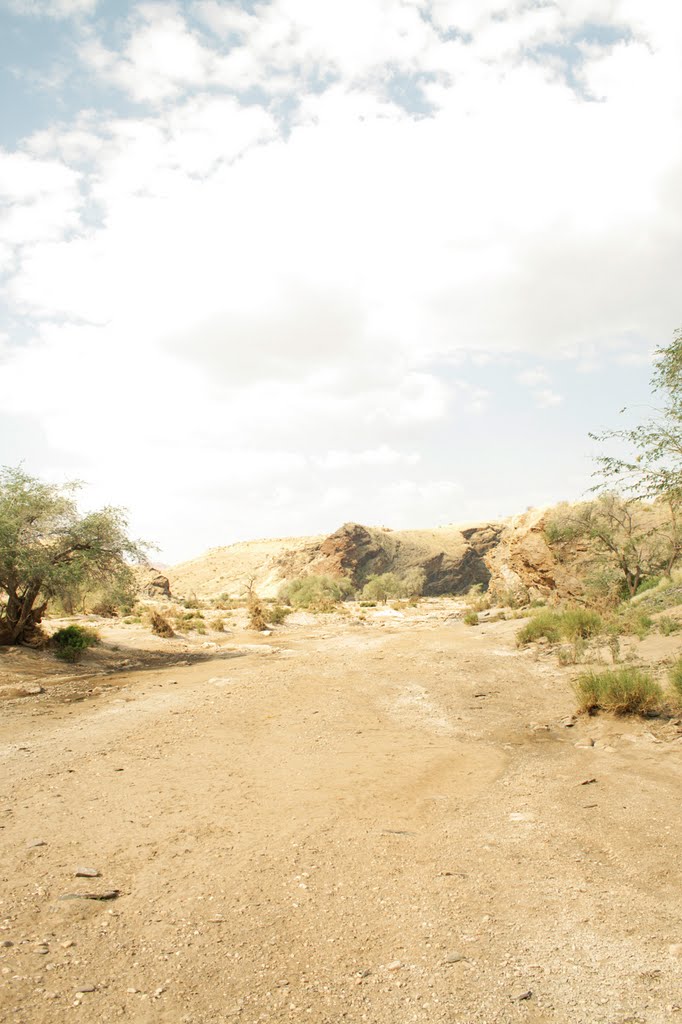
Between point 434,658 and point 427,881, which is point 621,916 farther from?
point 434,658

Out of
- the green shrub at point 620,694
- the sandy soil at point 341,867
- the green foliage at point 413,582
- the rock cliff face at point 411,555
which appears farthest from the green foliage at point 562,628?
the rock cliff face at point 411,555

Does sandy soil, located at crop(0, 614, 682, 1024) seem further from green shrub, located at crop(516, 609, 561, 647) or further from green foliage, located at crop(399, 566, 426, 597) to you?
green foliage, located at crop(399, 566, 426, 597)

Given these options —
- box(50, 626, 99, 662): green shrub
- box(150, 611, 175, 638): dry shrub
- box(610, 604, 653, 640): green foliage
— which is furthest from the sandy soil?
box(150, 611, 175, 638): dry shrub

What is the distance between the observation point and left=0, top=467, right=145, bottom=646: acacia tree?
17.7 metres

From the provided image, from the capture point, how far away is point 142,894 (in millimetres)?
4832

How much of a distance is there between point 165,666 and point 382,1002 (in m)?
16.3

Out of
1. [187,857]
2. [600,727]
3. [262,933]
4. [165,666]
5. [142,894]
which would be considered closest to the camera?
[262,933]

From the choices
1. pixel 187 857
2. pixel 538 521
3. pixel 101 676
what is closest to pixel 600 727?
pixel 187 857

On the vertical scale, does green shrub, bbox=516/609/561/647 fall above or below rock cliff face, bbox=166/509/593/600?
below

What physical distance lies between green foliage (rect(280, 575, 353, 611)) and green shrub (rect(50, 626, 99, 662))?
2256cm

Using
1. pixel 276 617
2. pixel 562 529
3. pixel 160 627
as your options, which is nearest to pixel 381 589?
pixel 276 617

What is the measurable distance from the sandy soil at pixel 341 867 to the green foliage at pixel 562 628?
5.75 metres

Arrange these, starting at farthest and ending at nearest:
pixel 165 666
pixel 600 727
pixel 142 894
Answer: pixel 165 666 → pixel 600 727 → pixel 142 894

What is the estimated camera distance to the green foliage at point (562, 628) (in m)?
16.9
